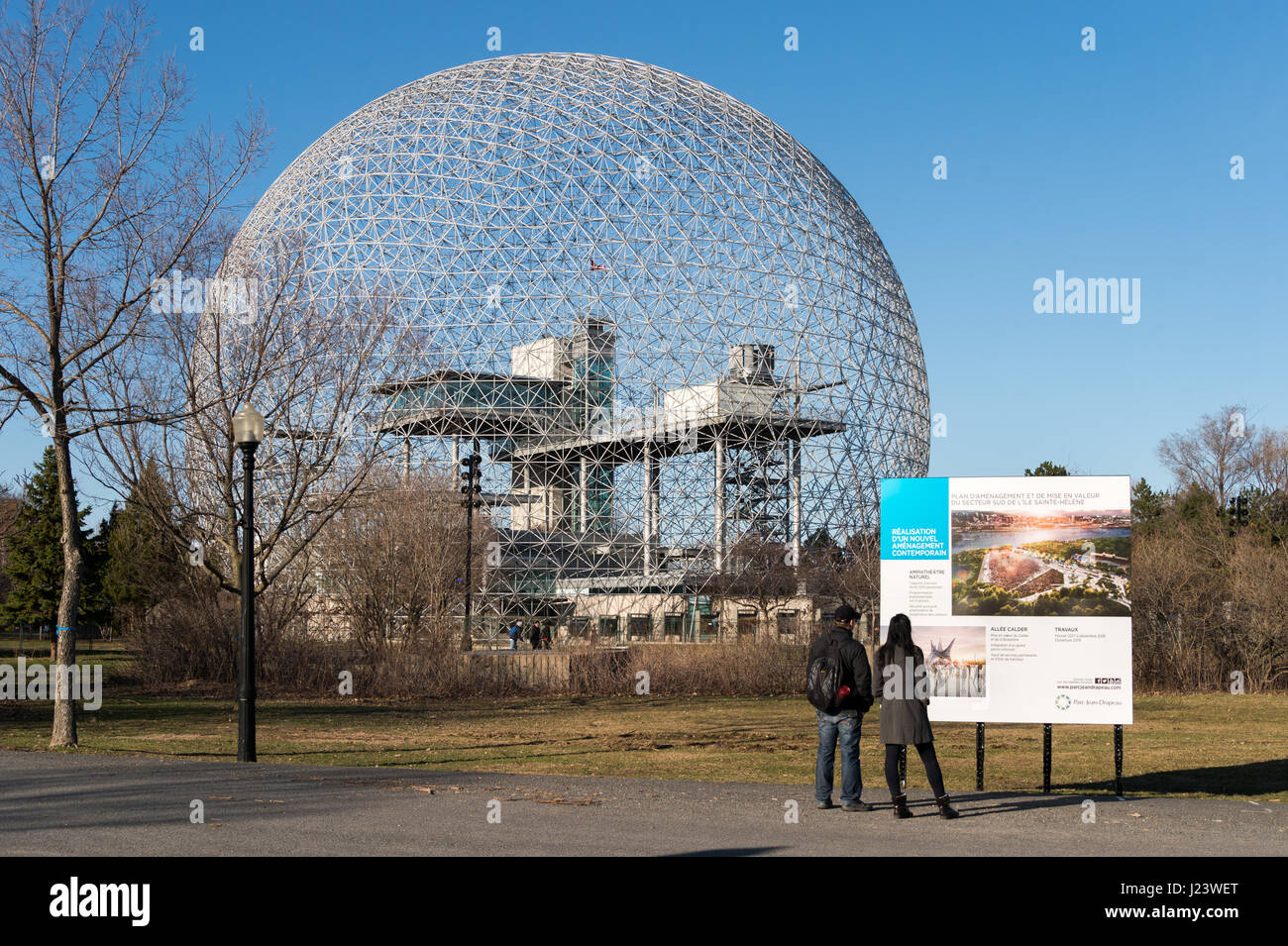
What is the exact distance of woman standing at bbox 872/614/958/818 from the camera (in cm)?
891

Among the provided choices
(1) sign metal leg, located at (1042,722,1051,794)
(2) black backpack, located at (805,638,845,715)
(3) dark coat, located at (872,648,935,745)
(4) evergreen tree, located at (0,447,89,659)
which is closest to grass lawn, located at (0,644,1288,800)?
(1) sign metal leg, located at (1042,722,1051,794)

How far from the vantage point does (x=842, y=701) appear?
9289 mm

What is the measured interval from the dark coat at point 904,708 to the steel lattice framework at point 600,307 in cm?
2952

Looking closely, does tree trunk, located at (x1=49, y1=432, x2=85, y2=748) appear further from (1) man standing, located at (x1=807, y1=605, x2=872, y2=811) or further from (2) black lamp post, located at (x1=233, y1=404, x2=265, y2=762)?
(1) man standing, located at (x1=807, y1=605, x2=872, y2=811)

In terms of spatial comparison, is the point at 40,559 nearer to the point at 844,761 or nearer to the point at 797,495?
the point at 797,495

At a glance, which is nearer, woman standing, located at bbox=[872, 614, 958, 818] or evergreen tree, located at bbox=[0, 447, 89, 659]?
woman standing, located at bbox=[872, 614, 958, 818]

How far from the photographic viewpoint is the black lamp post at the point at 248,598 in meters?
12.6

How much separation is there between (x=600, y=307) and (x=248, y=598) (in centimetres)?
2862

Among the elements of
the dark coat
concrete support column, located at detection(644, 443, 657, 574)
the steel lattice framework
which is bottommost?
the dark coat

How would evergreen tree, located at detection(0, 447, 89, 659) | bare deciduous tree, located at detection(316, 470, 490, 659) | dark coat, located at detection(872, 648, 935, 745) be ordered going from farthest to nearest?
evergreen tree, located at detection(0, 447, 89, 659), bare deciduous tree, located at detection(316, 470, 490, 659), dark coat, located at detection(872, 648, 935, 745)

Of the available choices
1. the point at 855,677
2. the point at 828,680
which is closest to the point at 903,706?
the point at 855,677

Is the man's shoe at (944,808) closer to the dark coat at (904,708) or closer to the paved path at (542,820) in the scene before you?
the paved path at (542,820)
